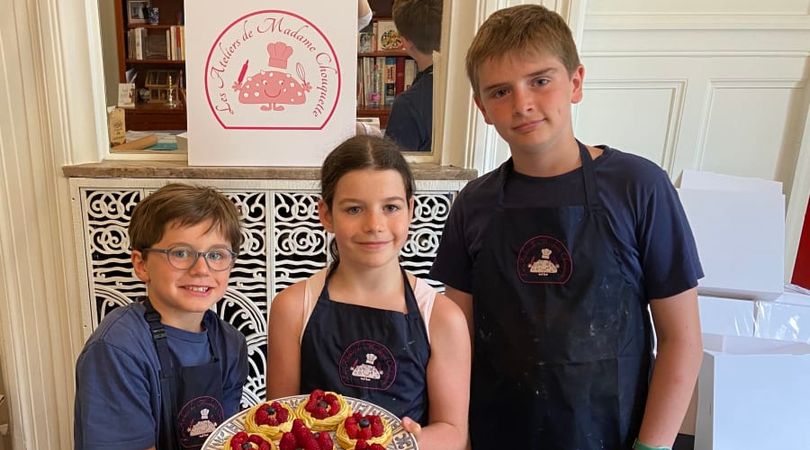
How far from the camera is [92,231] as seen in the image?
64.1 inches

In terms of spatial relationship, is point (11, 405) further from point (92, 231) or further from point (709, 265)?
point (709, 265)

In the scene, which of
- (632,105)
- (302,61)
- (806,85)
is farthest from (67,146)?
(806,85)

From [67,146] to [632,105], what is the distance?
169 centimetres

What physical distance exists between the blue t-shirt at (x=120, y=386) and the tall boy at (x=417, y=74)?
0.97m

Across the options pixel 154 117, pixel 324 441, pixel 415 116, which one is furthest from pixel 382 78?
pixel 324 441

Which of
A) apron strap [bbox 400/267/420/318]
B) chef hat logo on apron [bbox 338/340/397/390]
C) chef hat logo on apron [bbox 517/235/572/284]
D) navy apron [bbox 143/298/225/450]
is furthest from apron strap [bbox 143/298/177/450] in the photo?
chef hat logo on apron [bbox 517/235/572/284]

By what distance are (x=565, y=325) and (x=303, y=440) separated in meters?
0.55

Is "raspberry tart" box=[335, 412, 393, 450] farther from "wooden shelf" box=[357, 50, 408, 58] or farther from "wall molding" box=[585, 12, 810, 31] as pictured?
"wall molding" box=[585, 12, 810, 31]

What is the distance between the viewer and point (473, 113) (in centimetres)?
168

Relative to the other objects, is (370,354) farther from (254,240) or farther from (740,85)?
(740,85)

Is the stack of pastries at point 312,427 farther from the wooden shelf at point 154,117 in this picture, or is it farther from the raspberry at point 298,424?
the wooden shelf at point 154,117

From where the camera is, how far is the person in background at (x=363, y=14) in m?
1.66

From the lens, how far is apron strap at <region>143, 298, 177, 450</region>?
108cm

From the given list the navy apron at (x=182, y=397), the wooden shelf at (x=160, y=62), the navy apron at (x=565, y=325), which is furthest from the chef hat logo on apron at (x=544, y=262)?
the wooden shelf at (x=160, y=62)
